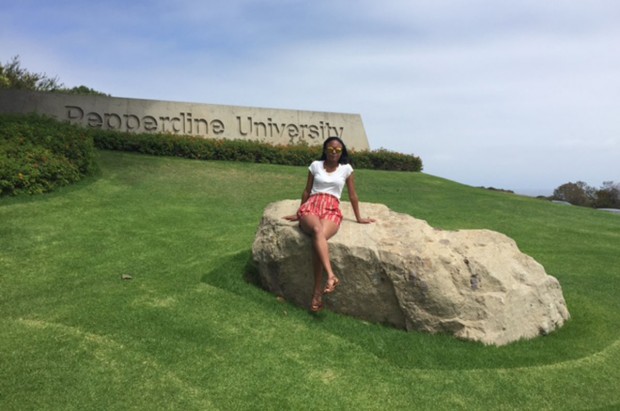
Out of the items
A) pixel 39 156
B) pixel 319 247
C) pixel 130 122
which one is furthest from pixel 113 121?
pixel 319 247

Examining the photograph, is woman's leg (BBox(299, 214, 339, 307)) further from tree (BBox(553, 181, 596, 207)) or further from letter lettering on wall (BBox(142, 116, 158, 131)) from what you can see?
tree (BBox(553, 181, 596, 207))

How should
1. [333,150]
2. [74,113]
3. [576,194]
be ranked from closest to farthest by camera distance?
[333,150]
[74,113]
[576,194]

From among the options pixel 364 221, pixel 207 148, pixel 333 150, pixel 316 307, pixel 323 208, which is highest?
pixel 207 148

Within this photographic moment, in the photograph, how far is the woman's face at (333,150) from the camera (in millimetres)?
5652

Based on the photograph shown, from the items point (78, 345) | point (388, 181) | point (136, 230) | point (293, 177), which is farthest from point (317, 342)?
point (388, 181)

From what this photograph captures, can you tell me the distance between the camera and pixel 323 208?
18.0 ft

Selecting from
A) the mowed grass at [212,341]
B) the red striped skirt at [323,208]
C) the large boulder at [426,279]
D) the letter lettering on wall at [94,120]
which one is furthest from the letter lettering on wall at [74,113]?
the red striped skirt at [323,208]

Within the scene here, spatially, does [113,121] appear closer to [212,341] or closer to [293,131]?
[293,131]

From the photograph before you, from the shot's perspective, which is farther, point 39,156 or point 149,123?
point 149,123

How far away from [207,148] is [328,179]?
11068 millimetres

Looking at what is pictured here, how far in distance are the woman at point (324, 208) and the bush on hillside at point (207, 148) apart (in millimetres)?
10773

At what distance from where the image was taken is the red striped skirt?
542cm

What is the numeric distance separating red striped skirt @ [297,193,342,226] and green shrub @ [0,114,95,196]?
256 inches

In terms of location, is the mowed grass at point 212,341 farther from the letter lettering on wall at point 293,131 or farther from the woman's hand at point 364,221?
the letter lettering on wall at point 293,131
